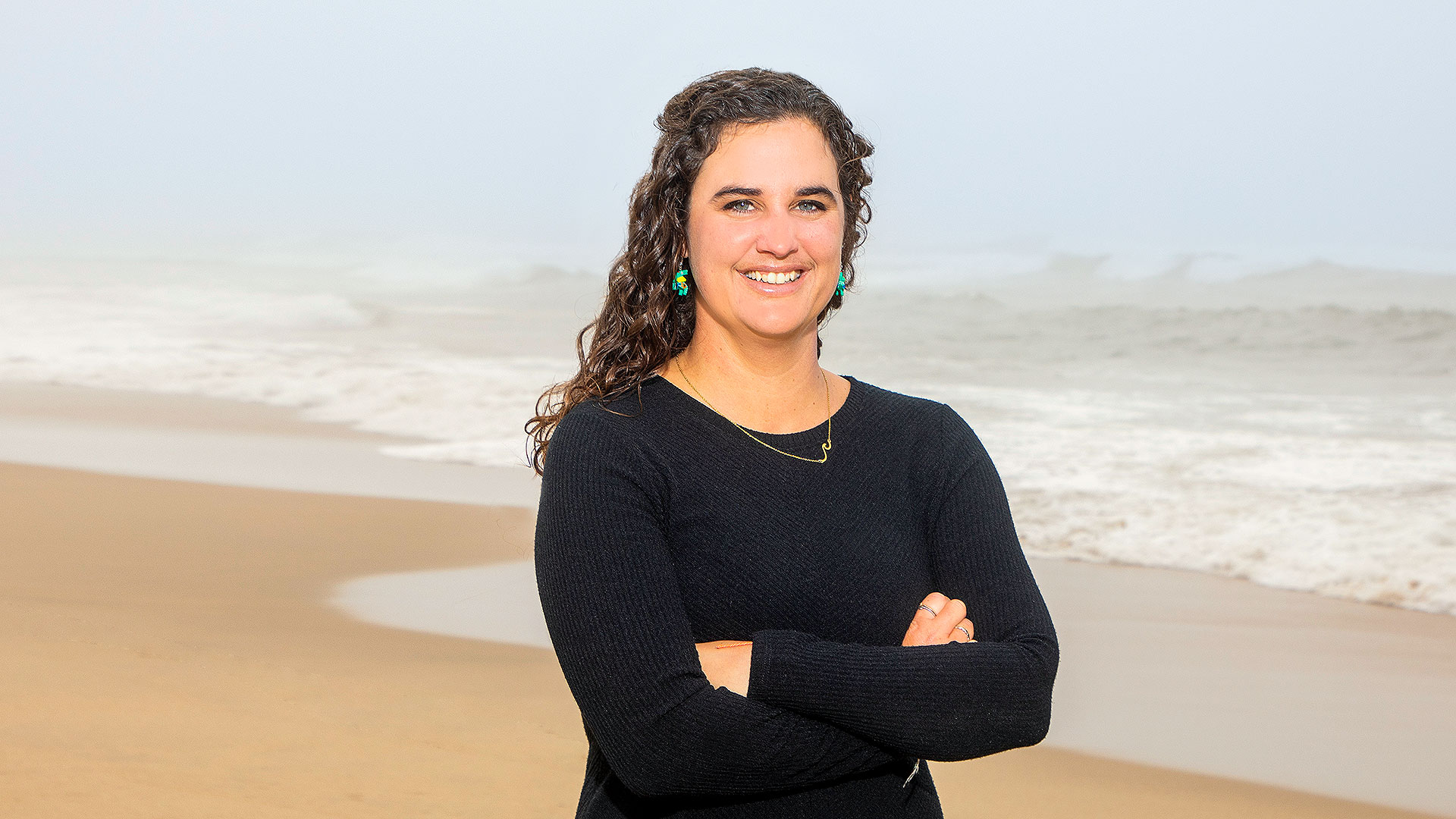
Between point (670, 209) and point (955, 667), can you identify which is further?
point (670, 209)

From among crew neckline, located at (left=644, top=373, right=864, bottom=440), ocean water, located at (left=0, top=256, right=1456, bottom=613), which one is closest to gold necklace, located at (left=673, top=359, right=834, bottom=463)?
crew neckline, located at (left=644, top=373, right=864, bottom=440)

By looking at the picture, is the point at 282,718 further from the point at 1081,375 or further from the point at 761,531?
the point at 1081,375

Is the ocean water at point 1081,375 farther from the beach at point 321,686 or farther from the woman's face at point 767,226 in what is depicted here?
the woman's face at point 767,226

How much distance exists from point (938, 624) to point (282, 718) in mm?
2929

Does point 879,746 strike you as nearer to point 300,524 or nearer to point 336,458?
point 300,524

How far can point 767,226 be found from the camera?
5.85 ft

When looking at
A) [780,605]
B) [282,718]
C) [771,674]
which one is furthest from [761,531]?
[282,718]

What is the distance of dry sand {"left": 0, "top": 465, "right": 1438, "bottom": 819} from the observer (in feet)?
11.5

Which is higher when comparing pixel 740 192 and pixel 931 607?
pixel 740 192

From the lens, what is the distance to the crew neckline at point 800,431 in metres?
A: 1.83

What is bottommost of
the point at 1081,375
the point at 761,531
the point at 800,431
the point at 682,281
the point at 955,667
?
the point at 1081,375

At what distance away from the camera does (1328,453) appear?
9992 mm

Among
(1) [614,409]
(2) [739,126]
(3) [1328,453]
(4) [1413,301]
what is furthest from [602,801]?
(4) [1413,301]

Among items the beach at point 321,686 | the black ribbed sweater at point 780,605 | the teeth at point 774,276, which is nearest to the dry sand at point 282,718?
the beach at point 321,686
